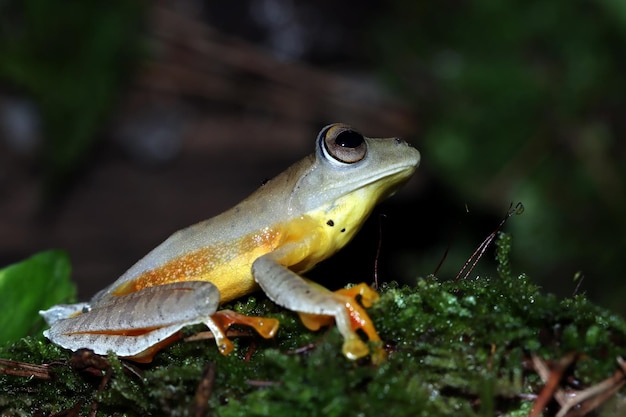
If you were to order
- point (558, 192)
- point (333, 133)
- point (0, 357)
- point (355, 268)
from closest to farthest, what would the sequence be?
point (0, 357) < point (333, 133) < point (355, 268) < point (558, 192)

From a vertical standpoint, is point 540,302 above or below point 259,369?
above

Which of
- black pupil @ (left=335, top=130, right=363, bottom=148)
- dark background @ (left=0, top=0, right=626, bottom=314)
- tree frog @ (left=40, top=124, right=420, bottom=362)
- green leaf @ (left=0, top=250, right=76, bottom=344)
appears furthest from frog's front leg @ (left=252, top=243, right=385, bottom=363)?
dark background @ (left=0, top=0, right=626, bottom=314)

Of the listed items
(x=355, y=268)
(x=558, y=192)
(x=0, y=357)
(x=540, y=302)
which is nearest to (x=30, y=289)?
(x=0, y=357)

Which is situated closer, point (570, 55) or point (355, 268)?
point (355, 268)

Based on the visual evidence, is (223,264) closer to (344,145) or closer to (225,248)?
(225,248)

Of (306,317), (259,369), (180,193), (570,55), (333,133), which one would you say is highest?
(570,55)

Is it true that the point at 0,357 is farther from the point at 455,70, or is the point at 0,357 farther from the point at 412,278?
the point at 455,70

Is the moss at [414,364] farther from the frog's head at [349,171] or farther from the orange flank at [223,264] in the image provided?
the frog's head at [349,171]
